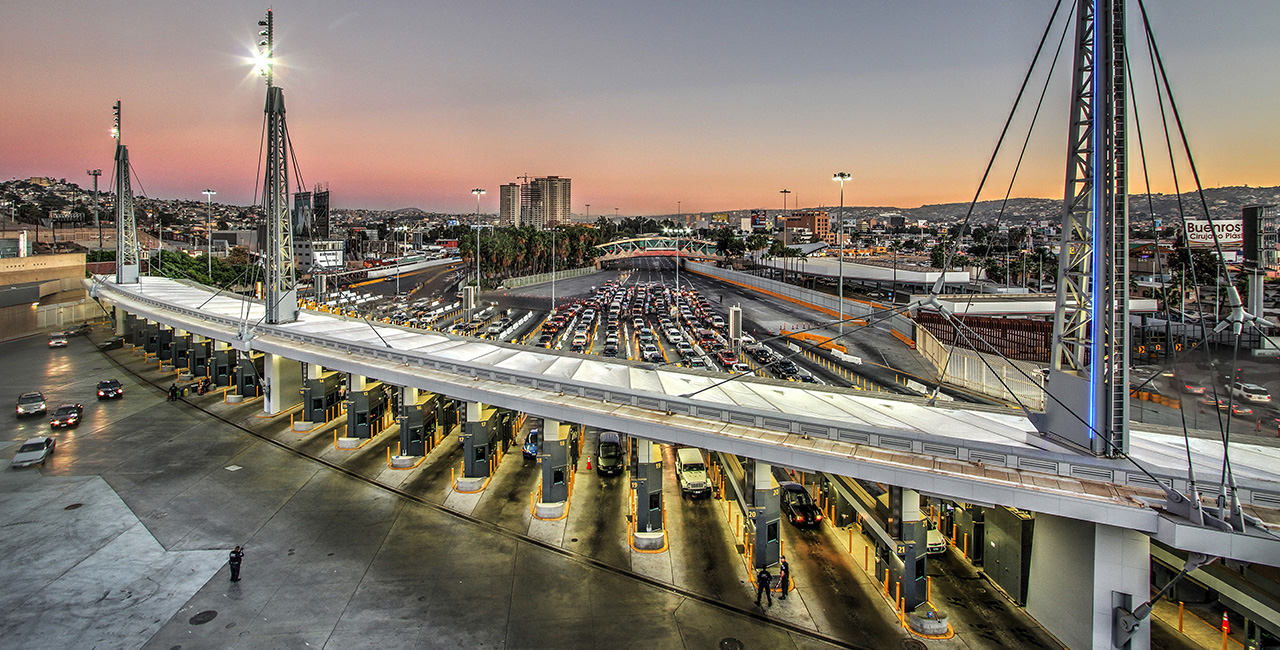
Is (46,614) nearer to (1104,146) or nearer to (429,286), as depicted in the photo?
(1104,146)

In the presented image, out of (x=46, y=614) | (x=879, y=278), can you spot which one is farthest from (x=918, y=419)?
(x=879, y=278)

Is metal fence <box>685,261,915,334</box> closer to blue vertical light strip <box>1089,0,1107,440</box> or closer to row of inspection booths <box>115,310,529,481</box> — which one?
blue vertical light strip <box>1089,0,1107,440</box>

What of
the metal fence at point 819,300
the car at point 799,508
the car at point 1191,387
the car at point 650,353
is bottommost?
the car at point 799,508

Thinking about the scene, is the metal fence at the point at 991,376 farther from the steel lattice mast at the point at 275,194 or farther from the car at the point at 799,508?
the steel lattice mast at the point at 275,194

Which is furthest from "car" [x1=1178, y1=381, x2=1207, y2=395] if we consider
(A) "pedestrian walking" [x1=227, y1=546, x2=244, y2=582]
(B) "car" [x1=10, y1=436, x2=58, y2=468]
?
(B) "car" [x1=10, y1=436, x2=58, y2=468]

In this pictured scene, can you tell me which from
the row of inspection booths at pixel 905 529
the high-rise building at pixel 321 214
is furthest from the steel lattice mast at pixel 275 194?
the high-rise building at pixel 321 214
